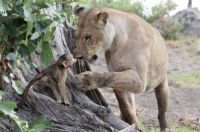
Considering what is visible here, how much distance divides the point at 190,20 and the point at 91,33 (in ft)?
34.5

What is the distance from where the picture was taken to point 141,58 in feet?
16.3

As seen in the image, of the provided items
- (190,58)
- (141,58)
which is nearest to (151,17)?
(190,58)

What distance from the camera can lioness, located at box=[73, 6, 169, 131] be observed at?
15.0ft

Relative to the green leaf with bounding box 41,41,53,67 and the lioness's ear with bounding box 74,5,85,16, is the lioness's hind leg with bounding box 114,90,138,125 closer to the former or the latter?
the lioness's ear with bounding box 74,5,85,16

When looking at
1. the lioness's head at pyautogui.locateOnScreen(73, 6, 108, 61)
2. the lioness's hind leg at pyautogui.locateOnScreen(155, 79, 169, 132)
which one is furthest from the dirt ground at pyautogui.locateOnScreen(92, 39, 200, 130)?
the lioness's head at pyautogui.locateOnScreen(73, 6, 108, 61)

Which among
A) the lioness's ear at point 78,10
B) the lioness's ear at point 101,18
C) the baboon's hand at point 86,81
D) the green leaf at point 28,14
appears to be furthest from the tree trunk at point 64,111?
the green leaf at point 28,14

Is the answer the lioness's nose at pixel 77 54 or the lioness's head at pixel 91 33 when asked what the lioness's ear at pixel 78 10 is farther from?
the lioness's nose at pixel 77 54

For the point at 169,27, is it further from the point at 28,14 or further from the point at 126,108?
the point at 28,14

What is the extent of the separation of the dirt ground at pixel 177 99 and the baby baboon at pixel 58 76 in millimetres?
2736

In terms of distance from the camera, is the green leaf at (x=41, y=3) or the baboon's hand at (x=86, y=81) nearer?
the green leaf at (x=41, y=3)

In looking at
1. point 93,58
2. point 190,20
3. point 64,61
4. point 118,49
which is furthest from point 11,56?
point 190,20

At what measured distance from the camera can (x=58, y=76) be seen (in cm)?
396

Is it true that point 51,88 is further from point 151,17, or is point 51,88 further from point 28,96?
point 151,17

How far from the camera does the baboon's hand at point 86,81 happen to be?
14.1ft
